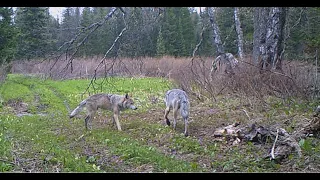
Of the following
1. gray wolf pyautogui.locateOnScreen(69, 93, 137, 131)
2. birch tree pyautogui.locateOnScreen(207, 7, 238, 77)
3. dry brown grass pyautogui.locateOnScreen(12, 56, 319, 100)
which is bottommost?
gray wolf pyautogui.locateOnScreen(69, 93, 137, 131)

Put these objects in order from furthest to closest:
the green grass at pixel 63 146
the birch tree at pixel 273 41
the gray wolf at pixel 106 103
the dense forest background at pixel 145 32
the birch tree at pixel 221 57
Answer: the birch tree at pixel 221 57
the birch tree at pixel 273 41
the gray wolf at pixel 106 103
the dense forest background at pixel 145 32
the green grass at pixel 63 146

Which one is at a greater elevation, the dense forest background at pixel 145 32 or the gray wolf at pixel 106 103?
the dense forest background at pixel 145 32

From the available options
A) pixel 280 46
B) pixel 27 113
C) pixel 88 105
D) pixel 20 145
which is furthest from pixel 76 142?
pixel 280 46

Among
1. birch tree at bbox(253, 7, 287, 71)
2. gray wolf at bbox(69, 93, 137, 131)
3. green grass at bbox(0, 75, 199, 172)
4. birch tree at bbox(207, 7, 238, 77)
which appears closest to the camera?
green grass at bbox(0, 75, 199, 172)

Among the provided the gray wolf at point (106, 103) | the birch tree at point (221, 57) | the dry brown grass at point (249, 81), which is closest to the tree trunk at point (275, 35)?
the dry brown grass at point (249, 81)

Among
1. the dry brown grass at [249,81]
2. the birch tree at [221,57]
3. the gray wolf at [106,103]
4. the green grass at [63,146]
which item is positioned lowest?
the green grass at [63,146]

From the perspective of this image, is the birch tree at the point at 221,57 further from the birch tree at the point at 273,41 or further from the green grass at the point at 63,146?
the green grass at the point at 63,146

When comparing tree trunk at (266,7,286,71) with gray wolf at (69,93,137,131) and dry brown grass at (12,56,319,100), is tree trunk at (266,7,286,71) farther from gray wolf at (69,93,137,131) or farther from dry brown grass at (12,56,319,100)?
gray wolf at (69,93,137,131)

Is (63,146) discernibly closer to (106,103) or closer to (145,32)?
(106,103)

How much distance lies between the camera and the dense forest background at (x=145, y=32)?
9344 millimetres

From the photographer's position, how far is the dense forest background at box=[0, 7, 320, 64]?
9.34 meters

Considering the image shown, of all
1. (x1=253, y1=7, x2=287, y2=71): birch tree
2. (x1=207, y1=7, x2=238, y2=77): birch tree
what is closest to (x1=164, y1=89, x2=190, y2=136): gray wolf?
(x1=253, y1=7, x2=287, y2=71): birch tree

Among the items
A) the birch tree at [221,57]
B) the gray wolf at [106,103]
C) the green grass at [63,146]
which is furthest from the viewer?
the birch tree at [221,57]

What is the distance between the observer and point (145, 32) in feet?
32.9
